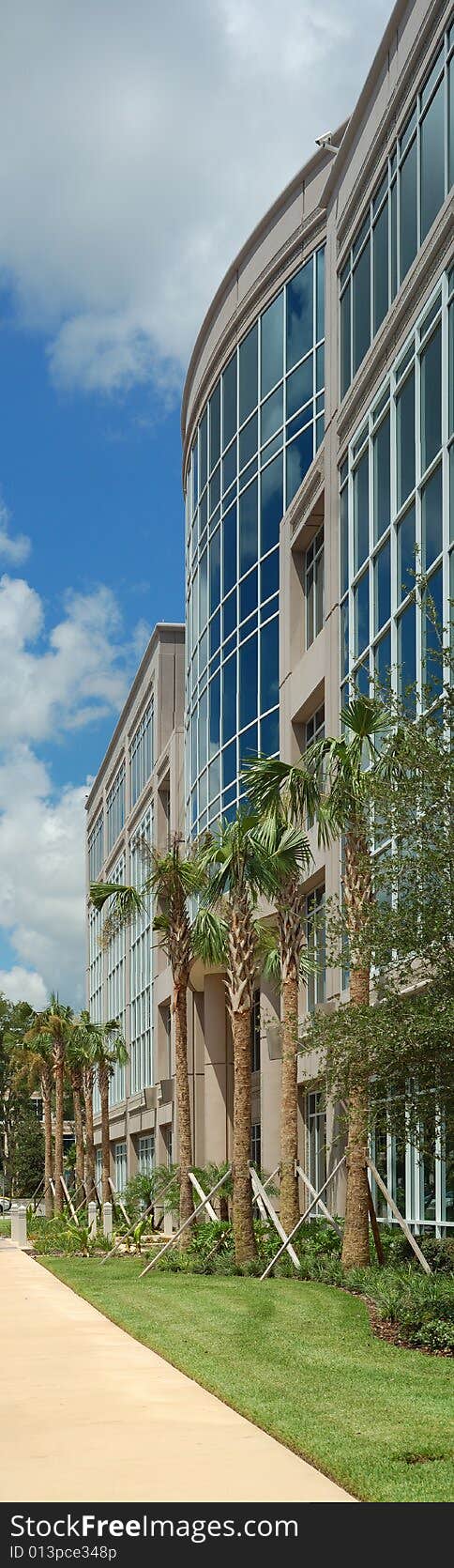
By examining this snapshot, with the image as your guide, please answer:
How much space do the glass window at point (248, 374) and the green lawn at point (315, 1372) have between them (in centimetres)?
2300

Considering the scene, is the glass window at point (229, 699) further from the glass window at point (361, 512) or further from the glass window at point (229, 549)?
the glass window at point (361, 512)

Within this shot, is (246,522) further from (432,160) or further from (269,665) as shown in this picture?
(432,160)

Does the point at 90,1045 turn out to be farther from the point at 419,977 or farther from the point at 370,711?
the point at 419,977

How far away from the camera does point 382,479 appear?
27078 mm

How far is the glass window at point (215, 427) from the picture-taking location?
144 ft

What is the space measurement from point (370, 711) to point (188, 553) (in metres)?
28.6

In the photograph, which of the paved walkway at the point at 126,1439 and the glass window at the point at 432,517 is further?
the glass window at the point at 432,517

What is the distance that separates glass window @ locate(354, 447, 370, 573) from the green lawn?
40.8 ft

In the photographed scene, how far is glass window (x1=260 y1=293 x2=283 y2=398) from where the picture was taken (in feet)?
124

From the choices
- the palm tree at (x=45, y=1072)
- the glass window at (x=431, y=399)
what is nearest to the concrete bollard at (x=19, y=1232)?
the palm tree at (x=45, y=1072)

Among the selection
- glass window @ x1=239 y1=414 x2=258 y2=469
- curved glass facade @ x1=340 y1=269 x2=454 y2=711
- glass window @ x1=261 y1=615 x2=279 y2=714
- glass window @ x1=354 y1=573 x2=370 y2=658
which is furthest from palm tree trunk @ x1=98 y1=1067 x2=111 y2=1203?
curved glass facade @ x1=340 y1=269 x2=454 y2=711

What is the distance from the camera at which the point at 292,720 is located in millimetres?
34969

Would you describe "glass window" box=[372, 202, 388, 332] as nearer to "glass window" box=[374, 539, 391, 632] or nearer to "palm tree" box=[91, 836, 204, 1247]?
"glass window" box=[374, 539, 391, 632]

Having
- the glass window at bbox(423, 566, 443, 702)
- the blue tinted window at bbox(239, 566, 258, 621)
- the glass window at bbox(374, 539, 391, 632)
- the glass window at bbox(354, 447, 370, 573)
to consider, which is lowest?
the glass window at bbox(423, 566, 443, 702)
